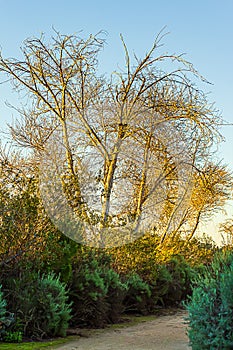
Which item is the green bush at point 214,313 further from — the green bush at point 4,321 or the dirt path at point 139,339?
the green bush at point 4,321

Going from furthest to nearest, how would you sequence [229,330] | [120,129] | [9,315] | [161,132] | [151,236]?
[161,132] → [120,129] → [151,236] → [9,315] → [229,330]

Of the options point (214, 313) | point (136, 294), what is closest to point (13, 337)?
point (214, 313)

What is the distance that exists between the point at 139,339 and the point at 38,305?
1.42m

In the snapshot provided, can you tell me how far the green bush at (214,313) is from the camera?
14.0 feet

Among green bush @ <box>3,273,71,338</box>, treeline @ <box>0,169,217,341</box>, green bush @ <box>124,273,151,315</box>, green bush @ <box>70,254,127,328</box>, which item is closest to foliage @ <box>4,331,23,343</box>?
treeline @ <box>0,169,217,341</box>

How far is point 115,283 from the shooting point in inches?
327

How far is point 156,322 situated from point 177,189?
5.04 metres

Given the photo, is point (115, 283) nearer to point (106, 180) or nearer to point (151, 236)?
point (151, 236)

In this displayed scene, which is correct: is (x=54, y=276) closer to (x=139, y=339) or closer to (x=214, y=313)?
(x=139, y=339)

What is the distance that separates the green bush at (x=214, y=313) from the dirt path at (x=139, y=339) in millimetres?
1510

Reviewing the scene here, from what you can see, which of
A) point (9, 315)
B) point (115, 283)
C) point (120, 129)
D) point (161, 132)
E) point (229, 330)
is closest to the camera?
point (229, 330)

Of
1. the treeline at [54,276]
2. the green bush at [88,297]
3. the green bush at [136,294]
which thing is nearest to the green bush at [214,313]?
the treeline at [54,276]

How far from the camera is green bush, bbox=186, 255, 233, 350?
14.0ft

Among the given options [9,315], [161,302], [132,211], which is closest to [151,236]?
[132,211]
